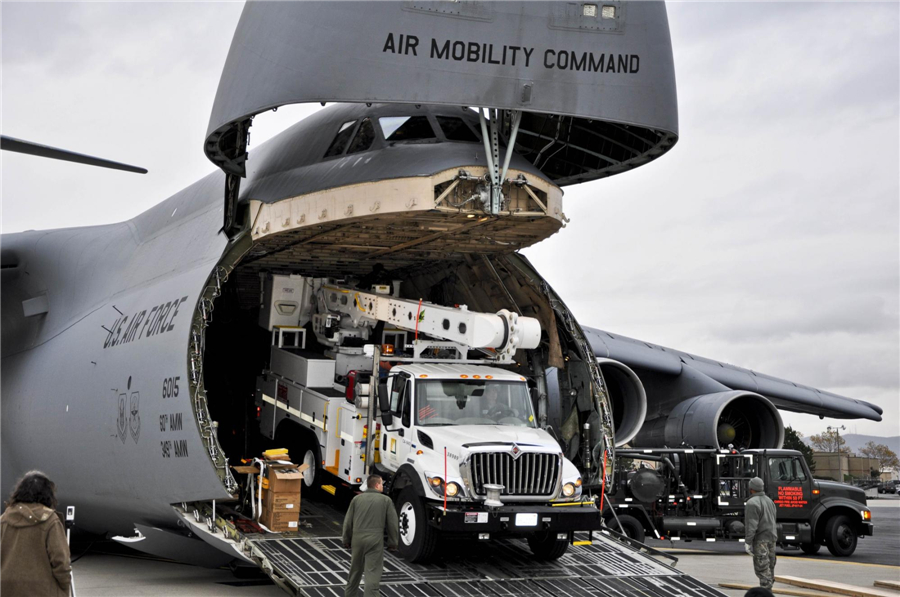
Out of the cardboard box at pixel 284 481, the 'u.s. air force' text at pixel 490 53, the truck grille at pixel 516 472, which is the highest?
the 'u.s. air force' text at pixel 490 53

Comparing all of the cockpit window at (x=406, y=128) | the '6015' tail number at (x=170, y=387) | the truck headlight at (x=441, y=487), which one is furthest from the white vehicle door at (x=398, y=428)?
the cockpit window at (x=406, y=128)

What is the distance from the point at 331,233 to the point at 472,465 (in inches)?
128

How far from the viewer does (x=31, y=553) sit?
627 centimetres

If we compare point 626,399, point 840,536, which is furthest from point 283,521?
point 840,536

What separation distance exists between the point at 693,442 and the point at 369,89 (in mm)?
10944

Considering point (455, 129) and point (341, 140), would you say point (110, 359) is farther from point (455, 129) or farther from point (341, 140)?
point (455, 129)

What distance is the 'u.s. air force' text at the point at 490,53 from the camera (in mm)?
9406

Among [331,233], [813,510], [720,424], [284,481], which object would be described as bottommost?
[813,510]

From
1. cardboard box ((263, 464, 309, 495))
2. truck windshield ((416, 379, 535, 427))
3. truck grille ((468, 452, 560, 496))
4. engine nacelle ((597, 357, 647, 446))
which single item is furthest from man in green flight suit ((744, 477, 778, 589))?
cardboard box ((263, 464, 309, 495))

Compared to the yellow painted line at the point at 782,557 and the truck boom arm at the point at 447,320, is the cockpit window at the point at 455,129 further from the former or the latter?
the yellow painted line at the point at 782,557

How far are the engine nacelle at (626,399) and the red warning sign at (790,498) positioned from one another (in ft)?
17.8

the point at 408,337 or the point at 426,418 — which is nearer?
the point at 426,418

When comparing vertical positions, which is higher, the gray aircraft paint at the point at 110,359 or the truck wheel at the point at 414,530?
the gray aircraft paint at the point at 110,359

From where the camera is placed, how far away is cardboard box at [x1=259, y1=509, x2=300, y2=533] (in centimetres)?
1127
